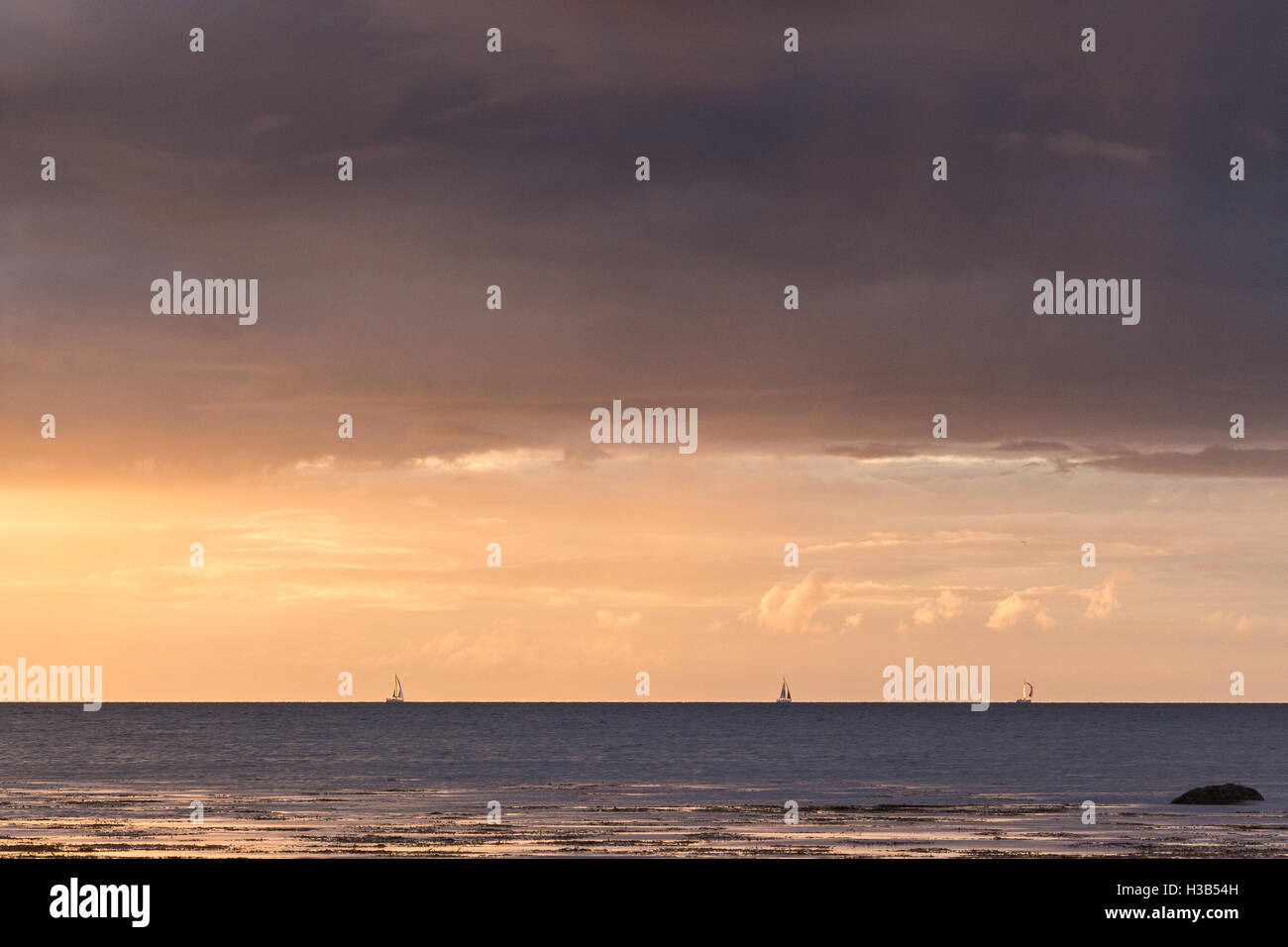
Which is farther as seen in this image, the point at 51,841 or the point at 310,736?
the point at 310,736

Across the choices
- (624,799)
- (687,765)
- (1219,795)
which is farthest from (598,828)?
(687,765)

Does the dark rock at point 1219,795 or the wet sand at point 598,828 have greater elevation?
the wet sand at point 598,828

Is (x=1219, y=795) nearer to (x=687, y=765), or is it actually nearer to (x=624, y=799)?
(x=624, y=799)

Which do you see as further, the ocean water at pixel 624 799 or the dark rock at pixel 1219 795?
the dark rock at pixel 1219 795

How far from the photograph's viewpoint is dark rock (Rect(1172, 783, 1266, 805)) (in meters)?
73.6

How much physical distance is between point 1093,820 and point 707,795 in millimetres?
25825

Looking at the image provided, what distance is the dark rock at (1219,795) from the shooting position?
7362 cm
